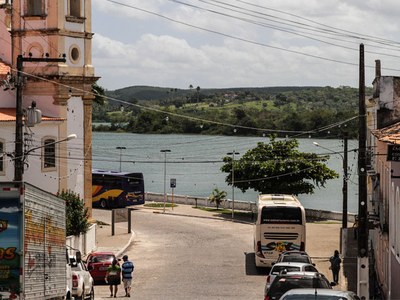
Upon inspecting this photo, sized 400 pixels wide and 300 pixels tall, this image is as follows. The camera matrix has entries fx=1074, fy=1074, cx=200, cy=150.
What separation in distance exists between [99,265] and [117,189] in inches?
1607

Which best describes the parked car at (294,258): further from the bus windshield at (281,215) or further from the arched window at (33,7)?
the arched window at (33,7)

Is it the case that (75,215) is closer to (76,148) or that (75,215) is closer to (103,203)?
(76,148)

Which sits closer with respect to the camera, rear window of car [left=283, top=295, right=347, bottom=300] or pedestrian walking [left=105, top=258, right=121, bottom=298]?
rear window of car [left=283, top=295, right=347, bottom=300]

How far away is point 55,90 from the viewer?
58438 millimetres

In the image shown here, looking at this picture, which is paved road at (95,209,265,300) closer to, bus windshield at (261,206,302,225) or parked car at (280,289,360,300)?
bus windshield at (261,206,302,225)

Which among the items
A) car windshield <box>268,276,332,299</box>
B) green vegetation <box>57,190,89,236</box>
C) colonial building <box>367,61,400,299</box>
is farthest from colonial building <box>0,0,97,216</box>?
car windshield <box>268,276,332,299</box>

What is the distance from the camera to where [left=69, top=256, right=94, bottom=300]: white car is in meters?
35.2

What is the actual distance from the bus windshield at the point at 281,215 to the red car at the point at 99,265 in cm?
767

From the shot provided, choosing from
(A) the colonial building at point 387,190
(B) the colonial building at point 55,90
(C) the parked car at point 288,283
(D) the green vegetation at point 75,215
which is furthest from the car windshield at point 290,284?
(B) the colonial building at point 55,90

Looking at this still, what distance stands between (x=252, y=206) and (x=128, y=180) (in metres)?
10.7

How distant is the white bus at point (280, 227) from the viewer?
48906 millimetres

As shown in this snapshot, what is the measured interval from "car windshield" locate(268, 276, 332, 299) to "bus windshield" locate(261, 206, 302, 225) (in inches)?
815

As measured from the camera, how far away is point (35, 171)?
5722 cm

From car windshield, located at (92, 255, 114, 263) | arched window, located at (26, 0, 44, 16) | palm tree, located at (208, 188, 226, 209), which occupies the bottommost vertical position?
car windshield, located at (92, 255, 114, 263)
